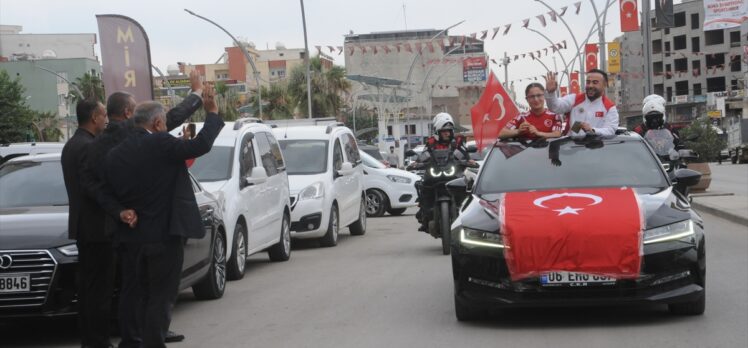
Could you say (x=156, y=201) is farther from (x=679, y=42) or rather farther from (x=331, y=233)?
(x=679, y=42)

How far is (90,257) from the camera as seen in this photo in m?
7.84

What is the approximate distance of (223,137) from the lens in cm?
1365

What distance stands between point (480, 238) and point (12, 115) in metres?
60.2

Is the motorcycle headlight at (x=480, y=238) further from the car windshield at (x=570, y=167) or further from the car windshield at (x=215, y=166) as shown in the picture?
the car windshield at (x=215, y=166)

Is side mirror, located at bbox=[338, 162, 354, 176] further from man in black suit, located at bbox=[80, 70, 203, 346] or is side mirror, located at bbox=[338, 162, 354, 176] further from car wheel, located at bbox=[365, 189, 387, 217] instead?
man in black suit, located at bbox=[80, 70, 203, 346]

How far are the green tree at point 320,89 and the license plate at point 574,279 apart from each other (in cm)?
6093

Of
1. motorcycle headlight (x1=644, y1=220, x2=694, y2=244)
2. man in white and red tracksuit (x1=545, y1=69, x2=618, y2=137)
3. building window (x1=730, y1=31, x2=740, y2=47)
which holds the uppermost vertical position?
building window (x1=730, y1=31, x2=740, y2=47)

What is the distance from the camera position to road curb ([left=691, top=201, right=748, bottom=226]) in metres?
18.4

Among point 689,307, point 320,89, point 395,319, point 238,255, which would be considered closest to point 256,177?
point 238,255

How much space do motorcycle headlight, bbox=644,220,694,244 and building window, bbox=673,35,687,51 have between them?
114433 mm

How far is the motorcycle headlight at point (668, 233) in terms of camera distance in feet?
26.4

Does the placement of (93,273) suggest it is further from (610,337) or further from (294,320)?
(610,337)

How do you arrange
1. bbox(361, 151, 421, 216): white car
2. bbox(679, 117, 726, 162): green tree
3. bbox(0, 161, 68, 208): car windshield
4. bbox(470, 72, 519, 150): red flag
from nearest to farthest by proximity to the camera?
bbox(0, 161, 68, 208): car windshield → bbox(470, 72, 519, 150): red flag → bbox(361, 151, 421, 216): white car → bbox(679, 117, 726, 162): green tree

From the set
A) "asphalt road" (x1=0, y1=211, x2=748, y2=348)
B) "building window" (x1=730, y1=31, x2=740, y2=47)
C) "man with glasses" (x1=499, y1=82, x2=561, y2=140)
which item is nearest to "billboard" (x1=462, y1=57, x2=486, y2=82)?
"building window" (x1=730, y1=31, x2=740, y2=47)
